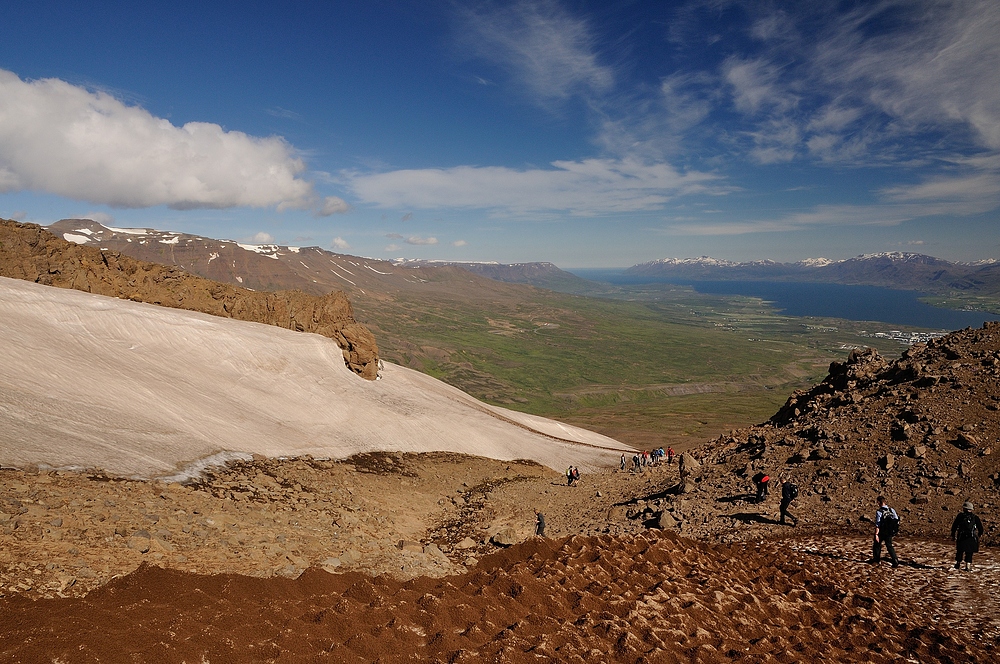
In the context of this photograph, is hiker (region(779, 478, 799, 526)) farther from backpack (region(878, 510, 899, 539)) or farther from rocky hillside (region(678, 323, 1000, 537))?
backpack (region(878, 510, 899, 539))

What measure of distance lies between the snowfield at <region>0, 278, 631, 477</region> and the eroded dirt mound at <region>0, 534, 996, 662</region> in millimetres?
11494

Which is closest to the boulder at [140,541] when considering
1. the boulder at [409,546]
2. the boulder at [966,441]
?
the boulder at [409,546]

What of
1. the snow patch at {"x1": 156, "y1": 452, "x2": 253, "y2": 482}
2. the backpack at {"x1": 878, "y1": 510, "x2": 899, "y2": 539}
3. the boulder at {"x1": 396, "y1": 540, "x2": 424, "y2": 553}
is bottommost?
the boulder at {"x1": 396, "y1": 540, "x2": 424, "y2": 553}

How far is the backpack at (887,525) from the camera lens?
54.0 feet

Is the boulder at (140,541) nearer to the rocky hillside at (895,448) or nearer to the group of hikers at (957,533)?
the rocky hillside at (895,448)

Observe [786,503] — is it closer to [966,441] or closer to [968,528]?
[968,528]

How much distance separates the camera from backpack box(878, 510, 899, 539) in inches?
648

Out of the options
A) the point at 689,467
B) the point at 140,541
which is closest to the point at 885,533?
the point at 689,467

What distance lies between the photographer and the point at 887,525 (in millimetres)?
16469

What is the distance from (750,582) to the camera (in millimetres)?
15109

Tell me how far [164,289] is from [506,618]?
4756 centimetres

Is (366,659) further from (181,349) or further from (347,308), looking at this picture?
(347,308)

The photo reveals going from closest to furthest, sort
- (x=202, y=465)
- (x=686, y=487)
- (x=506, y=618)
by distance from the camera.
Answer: (x=506, y=618) → (x=202, y=465) → (x=686, y=487)

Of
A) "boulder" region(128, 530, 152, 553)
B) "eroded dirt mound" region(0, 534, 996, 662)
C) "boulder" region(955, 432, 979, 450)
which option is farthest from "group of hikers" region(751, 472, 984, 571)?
"boulder" region(128, 530, 152, 553)
